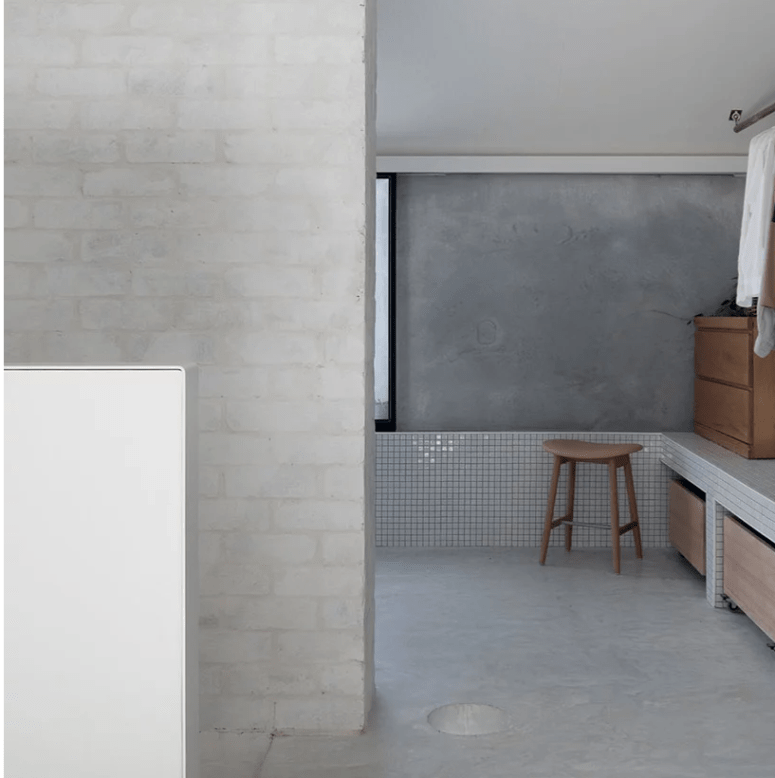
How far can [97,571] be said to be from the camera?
57.2 inches

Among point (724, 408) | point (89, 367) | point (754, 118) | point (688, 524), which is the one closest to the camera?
point (89, 367)

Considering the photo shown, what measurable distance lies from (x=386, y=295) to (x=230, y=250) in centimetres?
268

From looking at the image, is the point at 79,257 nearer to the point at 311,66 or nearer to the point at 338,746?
the point at 311,66

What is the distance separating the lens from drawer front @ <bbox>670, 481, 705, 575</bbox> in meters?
4.34

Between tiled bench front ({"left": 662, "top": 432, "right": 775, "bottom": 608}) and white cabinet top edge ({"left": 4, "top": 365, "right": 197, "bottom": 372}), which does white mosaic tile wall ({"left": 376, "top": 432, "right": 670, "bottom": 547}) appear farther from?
white cabinet top edge ({"left": 4, "top": 365, "right": 197, "bottom": 372})

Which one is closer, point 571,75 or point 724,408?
point 571,75

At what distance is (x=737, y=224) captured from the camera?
17.2ft

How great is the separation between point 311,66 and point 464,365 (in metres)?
2.88

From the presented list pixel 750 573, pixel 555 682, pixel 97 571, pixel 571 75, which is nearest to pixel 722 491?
pixel 750 573

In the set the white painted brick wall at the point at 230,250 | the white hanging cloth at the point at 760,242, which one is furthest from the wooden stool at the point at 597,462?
the white painted brick wall at the point at 230,250

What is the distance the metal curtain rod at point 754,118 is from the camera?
420 cm

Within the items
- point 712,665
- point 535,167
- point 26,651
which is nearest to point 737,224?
point 535,167

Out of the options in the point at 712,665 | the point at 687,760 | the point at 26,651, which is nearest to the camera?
the point at 26,651

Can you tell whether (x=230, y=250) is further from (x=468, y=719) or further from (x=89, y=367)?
(x=468, y=719)
